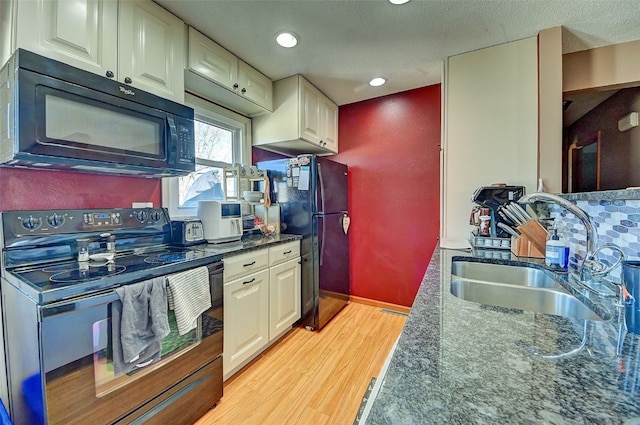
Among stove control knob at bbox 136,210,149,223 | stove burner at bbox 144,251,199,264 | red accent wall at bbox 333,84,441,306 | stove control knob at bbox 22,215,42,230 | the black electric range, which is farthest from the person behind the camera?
red accent wall at bbox 333,84,441,306

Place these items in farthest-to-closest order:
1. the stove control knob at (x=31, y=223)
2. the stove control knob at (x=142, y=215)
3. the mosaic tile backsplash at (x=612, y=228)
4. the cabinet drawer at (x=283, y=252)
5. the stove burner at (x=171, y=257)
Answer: the cabinet drawer at (x=283, y=252) < the stove control knob at (x=142, y=215) < the stove burner at (x=171, y=257) < the stove control knob at (x=31, y=223) < the mosaic tile backsplash at (x=612, y=228)

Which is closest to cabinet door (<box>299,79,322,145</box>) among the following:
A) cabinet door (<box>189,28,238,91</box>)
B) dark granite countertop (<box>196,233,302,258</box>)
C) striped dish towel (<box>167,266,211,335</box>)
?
cabinet door (<box>189,28,238,91</box>)

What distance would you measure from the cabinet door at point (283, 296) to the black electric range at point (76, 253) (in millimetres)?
654

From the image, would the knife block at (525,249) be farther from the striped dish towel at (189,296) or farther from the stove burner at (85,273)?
the stove burner at (85,273)

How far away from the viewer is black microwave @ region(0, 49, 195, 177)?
1067mm

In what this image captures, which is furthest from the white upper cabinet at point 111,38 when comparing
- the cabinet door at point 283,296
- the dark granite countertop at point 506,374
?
the dark granite countertop at point 506,374

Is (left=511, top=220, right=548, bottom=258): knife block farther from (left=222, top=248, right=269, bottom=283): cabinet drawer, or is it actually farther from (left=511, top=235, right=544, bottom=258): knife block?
(left=222, top=248, right=269, bottom=283): cabinet drawer

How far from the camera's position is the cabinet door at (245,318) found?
1655mm

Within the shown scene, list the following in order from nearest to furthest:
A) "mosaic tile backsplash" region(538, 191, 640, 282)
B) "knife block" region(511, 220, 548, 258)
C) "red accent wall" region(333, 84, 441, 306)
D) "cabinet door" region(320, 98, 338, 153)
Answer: "mosaic tile backsplash" region(538, 191, 640, 282) < "knife block" region(511, 220, 548, 258) < "red accent wall" region(333, 84, 441, 306) < "cabinet door" region(320, 98, 338, 153)

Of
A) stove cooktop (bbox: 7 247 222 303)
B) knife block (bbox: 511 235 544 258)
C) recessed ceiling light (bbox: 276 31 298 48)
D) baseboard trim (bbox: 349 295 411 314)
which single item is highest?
recessed ceiling light (bbox: 276 31 298 48)

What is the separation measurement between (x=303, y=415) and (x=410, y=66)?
2.60m

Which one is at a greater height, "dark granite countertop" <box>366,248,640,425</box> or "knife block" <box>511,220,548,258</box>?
"knife block" <box>511,220,548,258</box>

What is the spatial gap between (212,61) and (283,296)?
71.4 inches

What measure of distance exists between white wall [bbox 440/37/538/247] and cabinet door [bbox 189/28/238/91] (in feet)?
5.41
